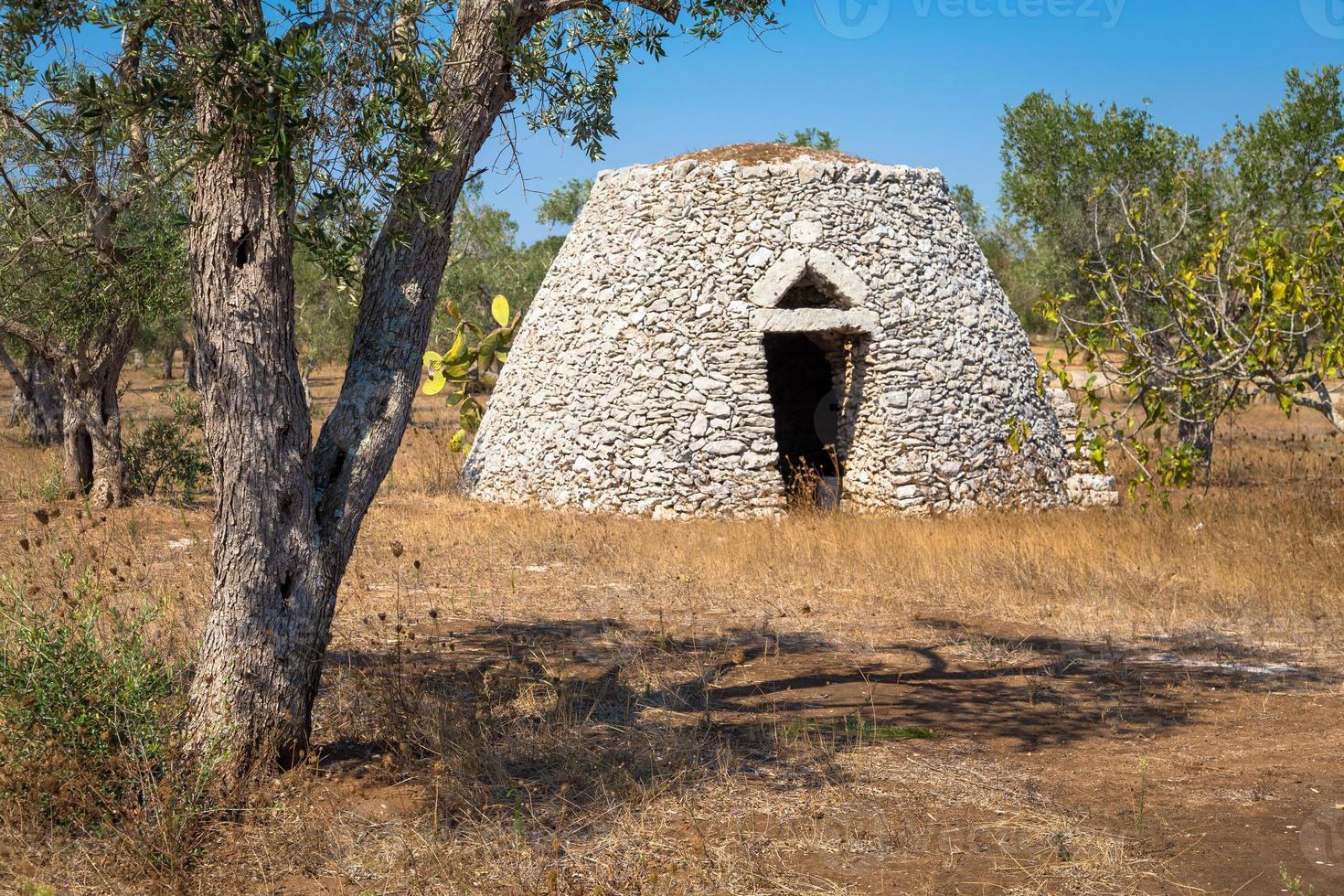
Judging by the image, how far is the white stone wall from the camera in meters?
12.6

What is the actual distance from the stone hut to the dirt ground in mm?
837

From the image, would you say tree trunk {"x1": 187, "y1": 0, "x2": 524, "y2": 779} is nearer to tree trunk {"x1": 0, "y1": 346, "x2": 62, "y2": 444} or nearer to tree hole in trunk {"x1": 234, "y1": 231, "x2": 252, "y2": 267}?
tree hole in trunk {"x1": 234, "y1": 231, "x2": 252, "y2": 267}

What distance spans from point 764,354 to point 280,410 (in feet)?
27.9

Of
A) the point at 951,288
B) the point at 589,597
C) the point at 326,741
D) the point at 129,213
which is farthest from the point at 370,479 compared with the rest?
the point at 951,288

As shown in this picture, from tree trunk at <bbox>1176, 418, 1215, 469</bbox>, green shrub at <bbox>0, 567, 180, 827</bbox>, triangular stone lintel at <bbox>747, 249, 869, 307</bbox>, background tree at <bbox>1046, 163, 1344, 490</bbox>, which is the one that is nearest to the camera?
green shrub at <bbox>0, 567, 180, 827</bbox>

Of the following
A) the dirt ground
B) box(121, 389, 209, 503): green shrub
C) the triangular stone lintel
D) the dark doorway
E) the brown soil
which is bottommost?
the dirt ground

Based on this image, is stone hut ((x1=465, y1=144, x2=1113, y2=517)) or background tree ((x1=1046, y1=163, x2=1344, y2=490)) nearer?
background tree ((x1=1046, y1=163, x2=1344, y2=490))

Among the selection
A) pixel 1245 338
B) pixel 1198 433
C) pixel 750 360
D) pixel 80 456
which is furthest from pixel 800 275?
pixel 80 456

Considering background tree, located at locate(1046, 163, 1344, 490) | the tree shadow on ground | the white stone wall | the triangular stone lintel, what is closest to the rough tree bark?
the white stone wall

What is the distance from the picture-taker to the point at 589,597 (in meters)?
9.55

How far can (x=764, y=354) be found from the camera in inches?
503

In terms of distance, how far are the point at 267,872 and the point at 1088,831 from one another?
3.45 m

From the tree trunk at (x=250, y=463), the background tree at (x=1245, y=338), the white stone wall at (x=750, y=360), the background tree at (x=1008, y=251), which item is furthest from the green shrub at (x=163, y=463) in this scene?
the background tree at (x=1008, y=251)

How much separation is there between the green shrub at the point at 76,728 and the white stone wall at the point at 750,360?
8.24 m
